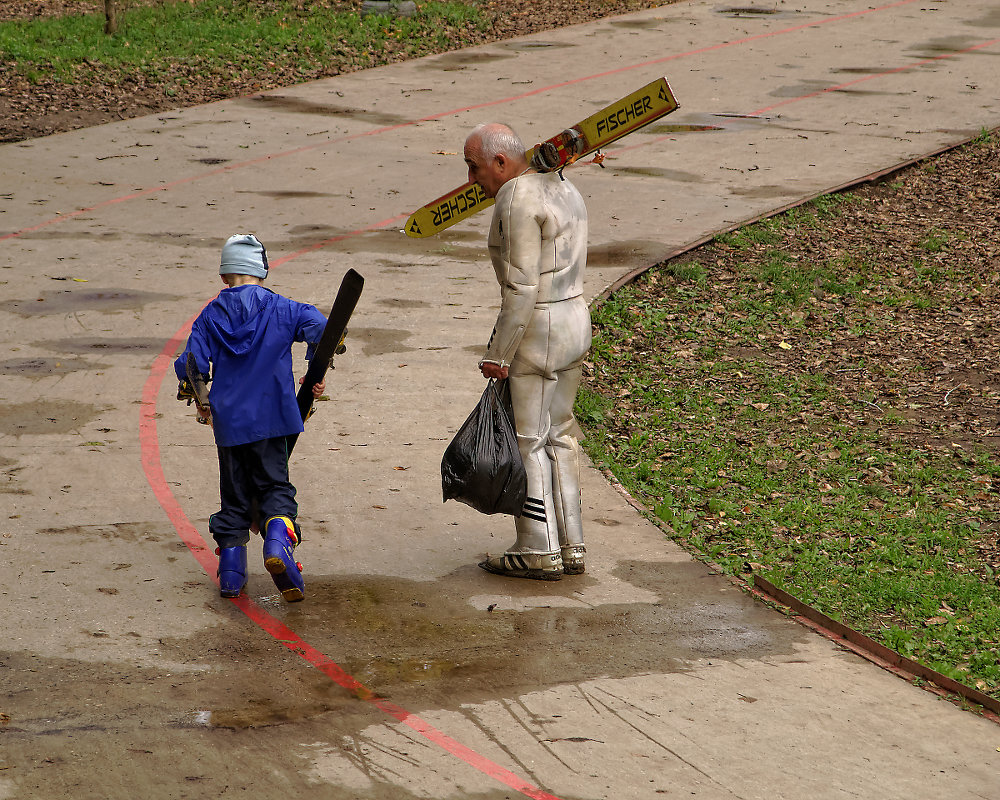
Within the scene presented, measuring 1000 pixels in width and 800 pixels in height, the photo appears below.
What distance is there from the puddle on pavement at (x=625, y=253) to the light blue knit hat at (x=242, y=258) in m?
5.83

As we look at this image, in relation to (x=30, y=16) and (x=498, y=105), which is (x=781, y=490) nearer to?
(x=498, y=105)

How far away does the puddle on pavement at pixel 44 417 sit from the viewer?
7.58 m

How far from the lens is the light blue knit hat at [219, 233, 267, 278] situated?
5570mm

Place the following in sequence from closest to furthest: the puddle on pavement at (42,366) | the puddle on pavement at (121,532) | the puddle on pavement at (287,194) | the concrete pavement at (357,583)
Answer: the concrete pavement at (357,583), the puddle on pavement at (121,532), the puddle on pavement at (42,366), the puddle on pavement at (287,194)

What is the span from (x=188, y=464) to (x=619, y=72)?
12.3 meters

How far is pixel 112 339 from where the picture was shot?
9156 millimetres

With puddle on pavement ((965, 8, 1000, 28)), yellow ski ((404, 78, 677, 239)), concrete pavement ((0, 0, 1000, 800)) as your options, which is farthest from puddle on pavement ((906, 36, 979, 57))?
yellow ski ((404, 78, 677, 239))

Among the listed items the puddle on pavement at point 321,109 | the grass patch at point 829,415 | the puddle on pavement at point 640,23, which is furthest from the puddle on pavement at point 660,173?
the puddle on pavement at point 640,23

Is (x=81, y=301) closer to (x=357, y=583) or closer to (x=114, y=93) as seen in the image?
(x=357, y=583)

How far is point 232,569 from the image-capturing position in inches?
223

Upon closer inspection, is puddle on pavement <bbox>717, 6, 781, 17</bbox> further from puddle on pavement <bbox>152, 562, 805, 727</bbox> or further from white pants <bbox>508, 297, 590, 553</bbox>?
puddle on pavement <bbox>152, 562, 805, 727</bbox>

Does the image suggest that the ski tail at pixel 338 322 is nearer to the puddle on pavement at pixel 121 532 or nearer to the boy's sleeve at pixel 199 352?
the boy's sleeve at pixel 199 352

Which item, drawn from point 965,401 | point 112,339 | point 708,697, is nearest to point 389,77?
point 112,339

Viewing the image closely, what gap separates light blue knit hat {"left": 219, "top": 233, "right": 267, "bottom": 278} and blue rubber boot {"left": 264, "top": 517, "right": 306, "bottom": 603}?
3.74ft
